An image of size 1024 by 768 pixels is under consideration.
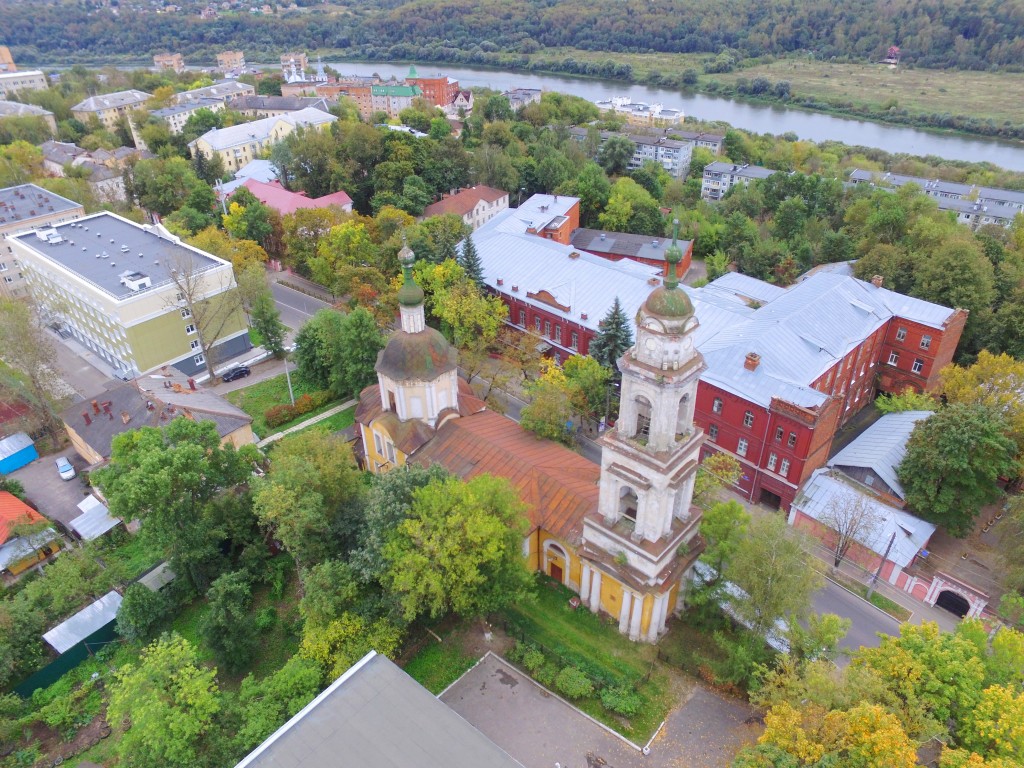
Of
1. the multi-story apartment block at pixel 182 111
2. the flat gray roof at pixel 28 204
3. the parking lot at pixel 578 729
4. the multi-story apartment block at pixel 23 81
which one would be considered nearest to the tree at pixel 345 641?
the parking lot at pixel 578 729

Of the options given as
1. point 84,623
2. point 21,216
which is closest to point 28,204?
point 21,216

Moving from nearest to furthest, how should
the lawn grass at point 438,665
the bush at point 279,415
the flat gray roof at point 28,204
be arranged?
the lawn grass at point 438,665, the bush at point 279,415, the flat gray roof at point 28,204

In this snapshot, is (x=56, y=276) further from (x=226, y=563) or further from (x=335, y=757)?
(x=335, y=757)

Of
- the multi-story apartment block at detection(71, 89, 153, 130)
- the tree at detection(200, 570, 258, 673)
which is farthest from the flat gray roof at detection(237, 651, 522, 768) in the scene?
the multi-story apartment block at detection(71, 89, 153, 130)

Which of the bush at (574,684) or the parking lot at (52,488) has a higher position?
the bush at (574,684)

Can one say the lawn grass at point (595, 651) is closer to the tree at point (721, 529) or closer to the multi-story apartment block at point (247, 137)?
the tree at point (721, 529)

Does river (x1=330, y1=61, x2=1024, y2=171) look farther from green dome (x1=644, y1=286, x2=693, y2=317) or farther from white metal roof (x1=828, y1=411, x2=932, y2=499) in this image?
green dome (x1=644, y1=286, x2=693, y2=317)
